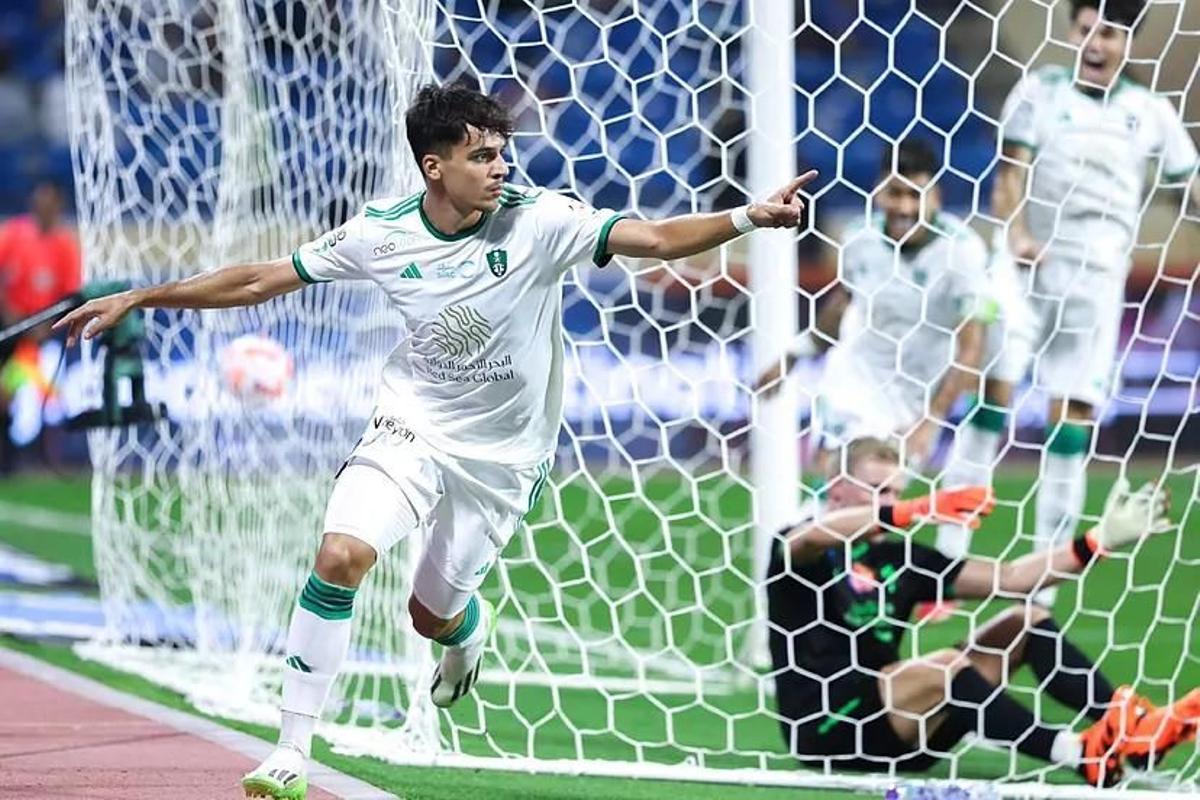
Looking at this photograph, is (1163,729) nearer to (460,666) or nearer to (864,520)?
(864,520)

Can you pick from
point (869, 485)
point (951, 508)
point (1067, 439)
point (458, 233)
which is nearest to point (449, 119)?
point (458, 233)

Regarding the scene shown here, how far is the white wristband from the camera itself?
16.2 feet

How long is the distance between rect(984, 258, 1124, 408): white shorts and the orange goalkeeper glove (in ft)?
5.03

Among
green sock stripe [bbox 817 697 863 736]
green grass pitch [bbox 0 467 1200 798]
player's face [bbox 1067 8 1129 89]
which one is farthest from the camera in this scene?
player's face [bbox 1067 8 1129 89]

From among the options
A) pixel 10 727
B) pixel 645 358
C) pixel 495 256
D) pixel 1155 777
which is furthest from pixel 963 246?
pixel 645 358

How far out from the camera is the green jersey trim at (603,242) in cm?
534

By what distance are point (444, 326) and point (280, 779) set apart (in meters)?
1.18

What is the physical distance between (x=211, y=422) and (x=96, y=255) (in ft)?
2.89

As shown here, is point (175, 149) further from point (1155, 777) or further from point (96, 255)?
point (1155, 777)

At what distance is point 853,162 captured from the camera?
19.4 m

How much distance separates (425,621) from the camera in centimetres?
597

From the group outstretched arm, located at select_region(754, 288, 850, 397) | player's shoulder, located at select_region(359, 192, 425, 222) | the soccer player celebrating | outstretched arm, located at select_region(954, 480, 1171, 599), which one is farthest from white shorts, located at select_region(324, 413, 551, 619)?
the soccer player celebrating

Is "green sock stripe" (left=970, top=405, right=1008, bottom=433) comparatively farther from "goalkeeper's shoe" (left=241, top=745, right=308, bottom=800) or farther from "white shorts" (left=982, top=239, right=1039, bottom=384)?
"goalkeeper's shoe" (left=241, top=745, right=308, bottom=800)

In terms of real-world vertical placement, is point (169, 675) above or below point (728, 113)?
below
